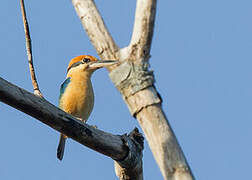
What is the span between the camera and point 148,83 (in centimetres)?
321

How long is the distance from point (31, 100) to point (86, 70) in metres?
4.36

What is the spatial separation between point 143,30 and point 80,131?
108cm

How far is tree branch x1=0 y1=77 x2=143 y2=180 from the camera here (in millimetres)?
3408

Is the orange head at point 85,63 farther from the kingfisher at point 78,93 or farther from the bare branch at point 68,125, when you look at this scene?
the bare branch at point 68,125

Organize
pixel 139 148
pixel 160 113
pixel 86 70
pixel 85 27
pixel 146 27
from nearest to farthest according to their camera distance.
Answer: pixel 160 113 < pixel 146 27 < pixel 85 27 < pixel 139 148 < pixel 86 70

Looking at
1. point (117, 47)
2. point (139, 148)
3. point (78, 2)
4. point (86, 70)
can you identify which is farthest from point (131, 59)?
point (86, 70)

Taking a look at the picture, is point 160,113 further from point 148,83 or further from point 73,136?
point 73,136

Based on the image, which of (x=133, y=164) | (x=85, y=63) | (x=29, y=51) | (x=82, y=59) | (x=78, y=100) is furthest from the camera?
(x=82, y=59)

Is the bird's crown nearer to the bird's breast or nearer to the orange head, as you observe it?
the orange head

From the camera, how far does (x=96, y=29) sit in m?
3.39

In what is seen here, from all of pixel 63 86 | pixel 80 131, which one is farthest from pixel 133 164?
pixel 63 86

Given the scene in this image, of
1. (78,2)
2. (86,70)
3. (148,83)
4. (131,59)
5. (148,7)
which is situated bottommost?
(148,83)

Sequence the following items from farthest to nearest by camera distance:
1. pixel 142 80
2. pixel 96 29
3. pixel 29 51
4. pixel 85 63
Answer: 1. pixel 85 63
2. pixel 29 51
3. pixel 96 29
4. pixel 142 80

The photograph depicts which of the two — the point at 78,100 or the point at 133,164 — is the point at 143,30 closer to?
the point at 133,164
